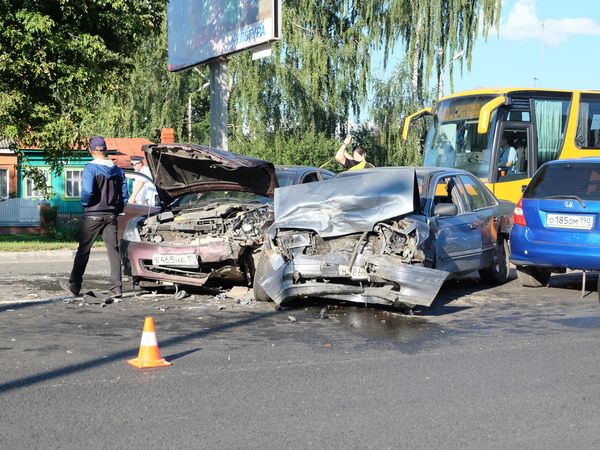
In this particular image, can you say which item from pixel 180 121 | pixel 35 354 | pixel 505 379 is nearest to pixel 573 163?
pixel 505 379

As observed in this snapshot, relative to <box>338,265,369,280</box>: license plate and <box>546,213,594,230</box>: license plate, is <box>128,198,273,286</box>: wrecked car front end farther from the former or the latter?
<box>546,213,594,230</box>: license plate

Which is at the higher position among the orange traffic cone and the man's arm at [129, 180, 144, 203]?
the man's arm at [129, 180, 144, 203]

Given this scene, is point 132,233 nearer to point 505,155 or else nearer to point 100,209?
point 100,209

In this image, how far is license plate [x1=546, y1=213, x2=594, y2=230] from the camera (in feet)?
34.9

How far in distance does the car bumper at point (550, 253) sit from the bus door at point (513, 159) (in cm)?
760

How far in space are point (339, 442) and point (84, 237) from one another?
20.5ft

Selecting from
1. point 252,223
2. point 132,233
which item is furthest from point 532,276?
point 132,233

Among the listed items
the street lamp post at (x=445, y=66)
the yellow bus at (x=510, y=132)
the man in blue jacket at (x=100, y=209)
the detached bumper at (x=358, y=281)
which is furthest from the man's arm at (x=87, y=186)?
the street lamp post at (x=445, y=66)

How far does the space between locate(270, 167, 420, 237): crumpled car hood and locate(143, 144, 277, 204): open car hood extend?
1.03 meters

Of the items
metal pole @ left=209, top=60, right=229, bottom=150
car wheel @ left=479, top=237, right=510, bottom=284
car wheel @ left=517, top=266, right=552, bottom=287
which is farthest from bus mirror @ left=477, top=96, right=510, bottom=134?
metal pole @ left=209, top=60, right=229, bottom=150

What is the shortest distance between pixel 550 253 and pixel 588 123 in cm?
1050

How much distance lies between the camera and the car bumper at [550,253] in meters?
10.6

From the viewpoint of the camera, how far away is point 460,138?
65.4 ft

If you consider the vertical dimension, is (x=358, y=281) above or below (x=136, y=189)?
below
